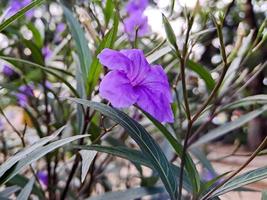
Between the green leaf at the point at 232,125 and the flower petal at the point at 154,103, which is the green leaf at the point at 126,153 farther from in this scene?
the green leaf at the point at 232,125

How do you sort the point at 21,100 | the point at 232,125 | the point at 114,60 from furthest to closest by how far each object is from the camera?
1. the point at 21,100
2. the point at 232,125
3. the point at 114,60

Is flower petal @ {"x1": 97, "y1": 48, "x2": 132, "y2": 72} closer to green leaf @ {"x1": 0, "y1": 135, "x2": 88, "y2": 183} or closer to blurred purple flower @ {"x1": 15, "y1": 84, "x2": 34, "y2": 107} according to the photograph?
green leaf @ {"x1": 0, "y1": 135, "x2": 88, "y2": 183}

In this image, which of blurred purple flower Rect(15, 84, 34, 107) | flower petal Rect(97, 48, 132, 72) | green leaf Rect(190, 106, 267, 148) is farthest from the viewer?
blurred purple flower Rect(15, 84, 34, 107)

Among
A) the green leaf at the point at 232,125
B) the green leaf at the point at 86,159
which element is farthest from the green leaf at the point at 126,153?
the green leaf at the point at 232,125

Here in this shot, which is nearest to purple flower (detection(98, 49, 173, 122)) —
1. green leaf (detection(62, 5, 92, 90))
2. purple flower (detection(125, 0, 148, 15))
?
green leaf (detection(62, 5, 92, 90))

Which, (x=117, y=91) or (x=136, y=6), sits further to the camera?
(x=136, y=6)

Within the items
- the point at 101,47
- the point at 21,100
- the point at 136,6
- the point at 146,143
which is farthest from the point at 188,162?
the point at 136,6

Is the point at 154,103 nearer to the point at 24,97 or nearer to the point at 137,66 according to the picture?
A: the point at 137,66

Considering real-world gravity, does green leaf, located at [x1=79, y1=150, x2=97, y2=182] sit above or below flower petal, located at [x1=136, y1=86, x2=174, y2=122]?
below
